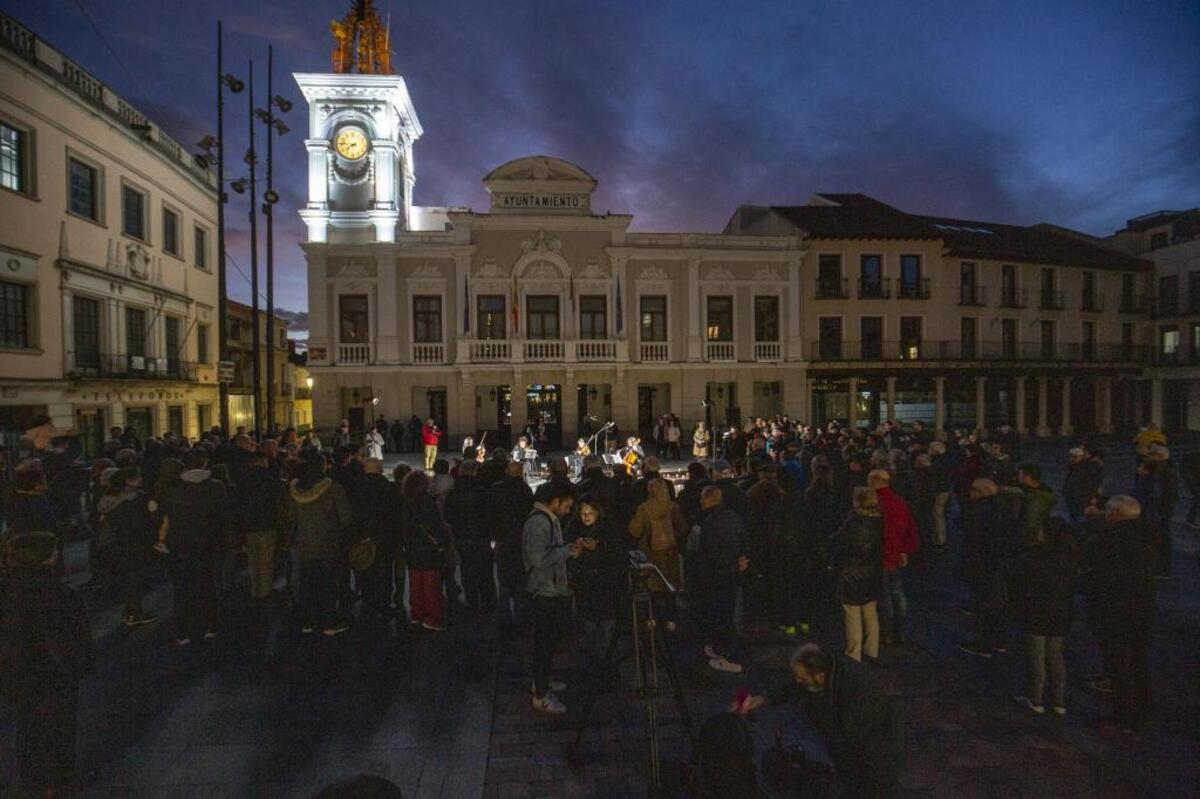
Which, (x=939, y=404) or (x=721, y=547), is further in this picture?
(x=939, y=404)

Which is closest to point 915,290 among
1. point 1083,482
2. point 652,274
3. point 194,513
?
point 652,274

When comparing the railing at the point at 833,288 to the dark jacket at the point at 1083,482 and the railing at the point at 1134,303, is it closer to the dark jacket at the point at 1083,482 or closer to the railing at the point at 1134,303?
the railing at the point at 1134,303

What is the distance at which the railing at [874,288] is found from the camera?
89.4 feet

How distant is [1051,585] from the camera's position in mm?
4477

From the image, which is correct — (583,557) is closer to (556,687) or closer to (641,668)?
(641,668)

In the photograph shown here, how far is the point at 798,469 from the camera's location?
9516 mm

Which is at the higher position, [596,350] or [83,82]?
[83,82]

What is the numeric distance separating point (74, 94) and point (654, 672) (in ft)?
77.9

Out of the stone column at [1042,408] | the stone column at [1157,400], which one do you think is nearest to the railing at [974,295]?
the stone column at [1042,408]

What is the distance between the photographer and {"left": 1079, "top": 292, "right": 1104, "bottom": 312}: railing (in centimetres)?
3053

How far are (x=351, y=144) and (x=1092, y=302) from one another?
37488 mm

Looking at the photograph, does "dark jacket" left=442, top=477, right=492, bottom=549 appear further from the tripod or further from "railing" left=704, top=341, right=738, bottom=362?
"railing" left=704, top=341, right=738, bottom=362

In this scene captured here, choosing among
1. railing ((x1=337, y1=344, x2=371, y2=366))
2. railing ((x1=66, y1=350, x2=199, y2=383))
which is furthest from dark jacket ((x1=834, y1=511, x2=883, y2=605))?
railing ((x1=337, y1=344, x2=371, y2=366))

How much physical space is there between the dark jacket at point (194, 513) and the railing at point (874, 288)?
2723cm
